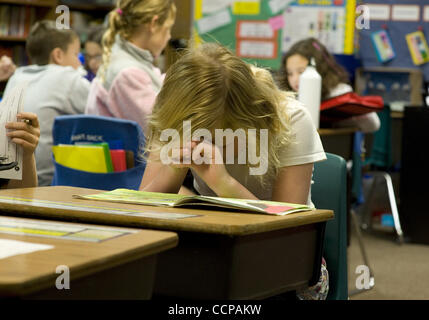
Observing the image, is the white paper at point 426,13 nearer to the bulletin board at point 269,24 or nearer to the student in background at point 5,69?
the bulletin board at point 269,24

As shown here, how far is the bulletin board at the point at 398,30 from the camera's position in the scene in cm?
618

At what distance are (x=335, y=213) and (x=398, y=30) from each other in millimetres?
4817

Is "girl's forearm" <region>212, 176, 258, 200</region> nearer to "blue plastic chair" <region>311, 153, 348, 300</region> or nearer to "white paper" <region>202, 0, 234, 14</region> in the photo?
"blue plastic chair" <region>311, 153, 348, 300</region>

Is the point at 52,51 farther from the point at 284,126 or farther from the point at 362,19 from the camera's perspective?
the point at 362,19

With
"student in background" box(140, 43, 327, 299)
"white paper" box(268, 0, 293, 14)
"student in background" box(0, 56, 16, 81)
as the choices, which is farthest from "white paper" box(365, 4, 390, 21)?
"student in background" box(140, 43, 327, 299)

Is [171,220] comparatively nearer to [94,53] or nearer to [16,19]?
[94,53]

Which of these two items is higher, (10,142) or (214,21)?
(214,21)

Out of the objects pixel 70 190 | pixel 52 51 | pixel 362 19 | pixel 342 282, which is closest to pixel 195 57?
pixel 70 190

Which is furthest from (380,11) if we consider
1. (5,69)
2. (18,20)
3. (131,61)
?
(131,61)

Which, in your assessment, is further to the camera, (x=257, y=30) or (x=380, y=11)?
(x=380, y=11)

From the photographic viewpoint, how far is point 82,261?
0.82m

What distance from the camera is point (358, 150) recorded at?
13.2 feet

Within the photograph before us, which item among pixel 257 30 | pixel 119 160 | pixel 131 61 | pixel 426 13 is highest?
pixel 426 13

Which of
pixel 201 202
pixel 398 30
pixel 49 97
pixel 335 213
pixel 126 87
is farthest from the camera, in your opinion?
pixel 398 30
